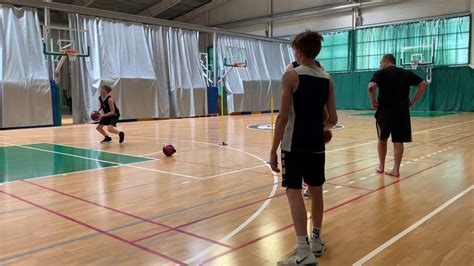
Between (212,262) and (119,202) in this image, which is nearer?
(212,262)

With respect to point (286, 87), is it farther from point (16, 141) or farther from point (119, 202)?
point (16, 141)

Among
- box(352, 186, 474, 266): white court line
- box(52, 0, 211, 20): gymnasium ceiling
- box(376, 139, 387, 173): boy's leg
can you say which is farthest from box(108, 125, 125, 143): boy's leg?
box(52, 0, 211, 20): gymnasium ceiling

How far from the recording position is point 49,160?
789 cm

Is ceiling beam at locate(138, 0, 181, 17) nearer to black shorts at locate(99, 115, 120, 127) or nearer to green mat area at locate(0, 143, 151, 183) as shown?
black shorts at locate(99, 115, 120, 127)

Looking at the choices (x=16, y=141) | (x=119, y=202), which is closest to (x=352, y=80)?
(x=16, y=141)

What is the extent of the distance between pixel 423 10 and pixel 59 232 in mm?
23576

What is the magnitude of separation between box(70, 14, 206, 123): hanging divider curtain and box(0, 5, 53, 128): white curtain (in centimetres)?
170

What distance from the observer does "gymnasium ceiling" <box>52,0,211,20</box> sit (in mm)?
26094

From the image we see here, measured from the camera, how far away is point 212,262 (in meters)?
3.02

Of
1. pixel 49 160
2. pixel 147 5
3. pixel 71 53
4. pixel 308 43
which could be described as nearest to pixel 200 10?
pixel 147 5

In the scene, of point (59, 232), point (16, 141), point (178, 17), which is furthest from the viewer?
point (178, 17)

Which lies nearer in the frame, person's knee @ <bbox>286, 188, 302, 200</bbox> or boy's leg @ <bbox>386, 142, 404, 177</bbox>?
person's knee @ <bbox>286, 188, 302, 200</bbox>

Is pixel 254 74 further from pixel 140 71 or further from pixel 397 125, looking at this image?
pixel 397 125

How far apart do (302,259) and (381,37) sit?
934 inches
